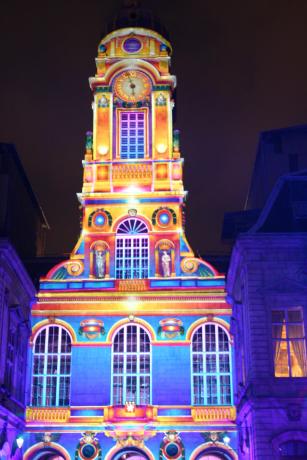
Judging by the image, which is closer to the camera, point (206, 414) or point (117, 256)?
point (206, 414)

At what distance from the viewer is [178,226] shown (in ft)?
132

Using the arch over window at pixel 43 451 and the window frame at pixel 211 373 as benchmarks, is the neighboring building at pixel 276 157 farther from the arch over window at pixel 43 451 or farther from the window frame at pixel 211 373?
the arch over window at pixel 43 451

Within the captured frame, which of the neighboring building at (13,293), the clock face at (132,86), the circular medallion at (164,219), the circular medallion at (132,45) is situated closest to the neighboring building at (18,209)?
the neighboring building at (13,293)

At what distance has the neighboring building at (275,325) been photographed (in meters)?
27.1

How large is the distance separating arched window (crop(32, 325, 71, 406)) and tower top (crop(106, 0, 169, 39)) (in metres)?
19.1

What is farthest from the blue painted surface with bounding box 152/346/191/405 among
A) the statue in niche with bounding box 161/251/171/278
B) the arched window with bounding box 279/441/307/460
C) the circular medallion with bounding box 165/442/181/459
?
the arched window with bounding box 279/441/307/460

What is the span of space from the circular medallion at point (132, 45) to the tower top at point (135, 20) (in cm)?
119

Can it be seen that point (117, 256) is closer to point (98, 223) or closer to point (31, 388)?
point (98, 223)

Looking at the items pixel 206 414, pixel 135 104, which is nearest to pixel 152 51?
pixel 135 104

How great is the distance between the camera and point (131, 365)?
37469mm

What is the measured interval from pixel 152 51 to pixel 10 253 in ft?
60.2

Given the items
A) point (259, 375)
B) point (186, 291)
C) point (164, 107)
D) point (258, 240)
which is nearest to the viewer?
point (259, 375)

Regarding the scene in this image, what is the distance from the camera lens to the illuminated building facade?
36.0m

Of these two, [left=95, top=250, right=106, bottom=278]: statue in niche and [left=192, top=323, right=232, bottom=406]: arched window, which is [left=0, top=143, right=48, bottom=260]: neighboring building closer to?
[left=95, top=250, right=106, bottom=278]: statue in niche
